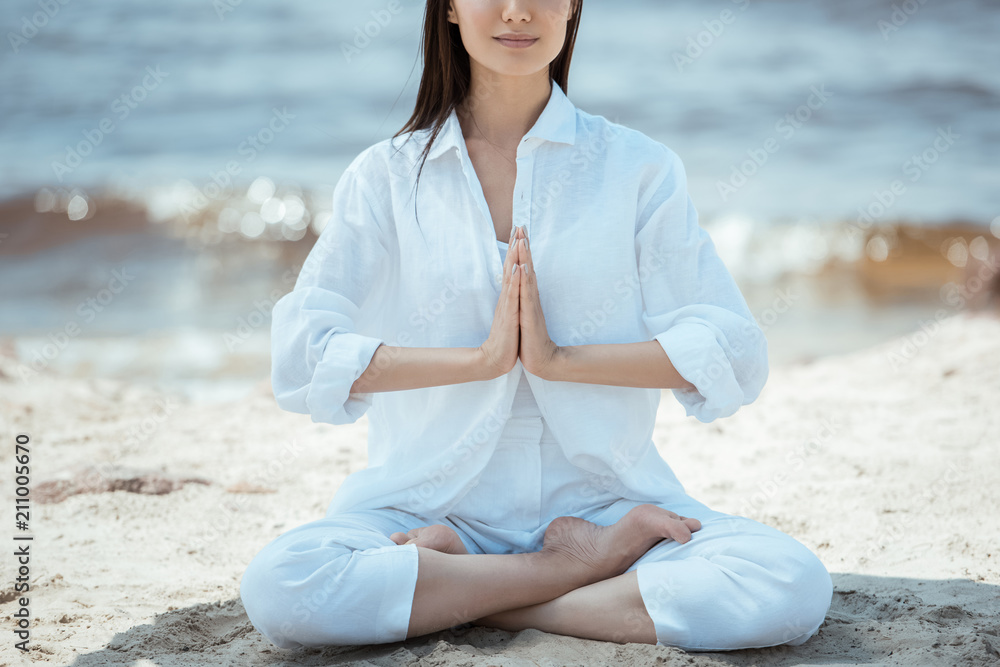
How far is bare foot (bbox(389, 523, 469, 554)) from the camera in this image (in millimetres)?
1979

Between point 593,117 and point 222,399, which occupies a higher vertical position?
point 593,117

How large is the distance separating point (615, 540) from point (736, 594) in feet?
0.94

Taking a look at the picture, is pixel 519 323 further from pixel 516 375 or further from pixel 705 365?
pixel 705 365

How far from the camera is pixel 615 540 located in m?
2.00

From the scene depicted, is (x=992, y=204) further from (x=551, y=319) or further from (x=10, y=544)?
(x=10, y=544)

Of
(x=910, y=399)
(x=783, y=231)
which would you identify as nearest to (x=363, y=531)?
(x=910, y=399)

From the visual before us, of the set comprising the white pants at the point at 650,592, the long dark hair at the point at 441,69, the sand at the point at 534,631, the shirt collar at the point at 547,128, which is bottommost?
the sand at the point at 534,631

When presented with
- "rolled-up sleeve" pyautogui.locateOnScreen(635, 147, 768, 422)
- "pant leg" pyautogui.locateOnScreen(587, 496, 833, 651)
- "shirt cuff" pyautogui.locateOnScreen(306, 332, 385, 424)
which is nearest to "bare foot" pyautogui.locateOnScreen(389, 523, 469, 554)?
"shirt cuff" pyautogui.locateOnScreen(306, 332, 385, 424)

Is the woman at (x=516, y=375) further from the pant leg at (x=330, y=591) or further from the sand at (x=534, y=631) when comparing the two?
the sand at (x=534, y=631)

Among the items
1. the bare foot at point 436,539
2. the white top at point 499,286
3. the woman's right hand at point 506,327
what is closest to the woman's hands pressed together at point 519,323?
the woman's right hand at point 506,327

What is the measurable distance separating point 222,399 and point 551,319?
3358mm

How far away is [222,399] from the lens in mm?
4988

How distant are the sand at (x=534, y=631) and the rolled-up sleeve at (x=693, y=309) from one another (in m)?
0.58

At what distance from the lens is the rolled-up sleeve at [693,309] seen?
1.98 meters
